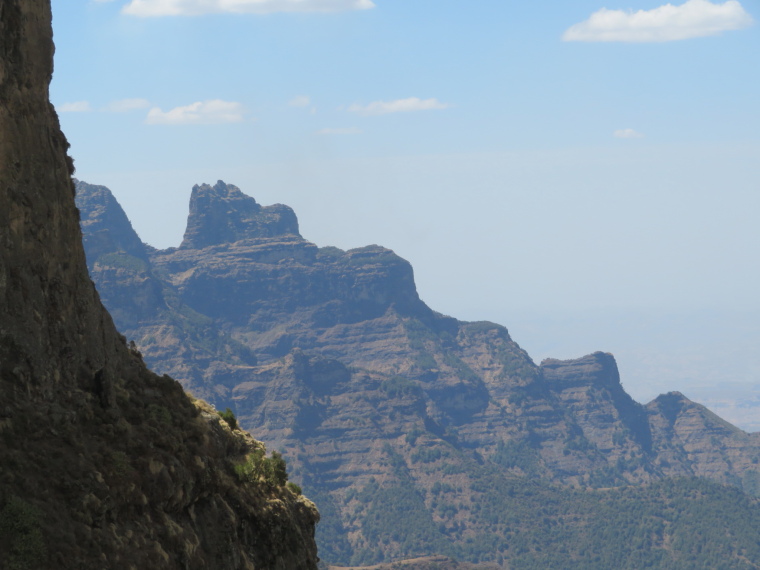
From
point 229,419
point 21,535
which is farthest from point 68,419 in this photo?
point 229,419

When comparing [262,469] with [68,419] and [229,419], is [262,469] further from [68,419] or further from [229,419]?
[68,419]

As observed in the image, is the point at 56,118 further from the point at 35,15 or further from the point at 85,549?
the point at 85,549

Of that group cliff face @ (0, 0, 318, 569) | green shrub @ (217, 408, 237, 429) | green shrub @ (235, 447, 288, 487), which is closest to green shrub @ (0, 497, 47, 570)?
cliff face @ (0, 0, 318, 569)

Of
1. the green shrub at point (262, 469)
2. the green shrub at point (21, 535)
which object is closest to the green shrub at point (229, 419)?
the green shrub at point (262, 469)

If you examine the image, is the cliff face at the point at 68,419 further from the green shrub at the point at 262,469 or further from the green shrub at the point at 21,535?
the green shrub at the point at 262,469

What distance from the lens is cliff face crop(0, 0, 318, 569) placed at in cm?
3944

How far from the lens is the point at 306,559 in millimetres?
56156

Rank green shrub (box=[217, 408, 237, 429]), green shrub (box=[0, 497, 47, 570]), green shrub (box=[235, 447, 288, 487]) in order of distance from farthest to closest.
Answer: green shrub (box=[217, 408, 237, 429]) < green shrub (box=[235, 447, 288, 487]) < green shrub (box=[0, 497, 47, 570])

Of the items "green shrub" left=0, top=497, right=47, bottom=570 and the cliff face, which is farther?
the cliff face

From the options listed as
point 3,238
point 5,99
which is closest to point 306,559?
point 3,238

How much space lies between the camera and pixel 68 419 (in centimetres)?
4350

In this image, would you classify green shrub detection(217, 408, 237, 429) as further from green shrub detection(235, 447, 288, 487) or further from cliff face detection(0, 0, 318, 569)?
cliff face detection(0, 0, 318, 569)

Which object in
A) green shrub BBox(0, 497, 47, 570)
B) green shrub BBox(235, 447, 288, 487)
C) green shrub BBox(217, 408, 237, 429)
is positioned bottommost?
green shrub BBox(0, 497, 47, 570)

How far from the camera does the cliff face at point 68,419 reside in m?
39.4
